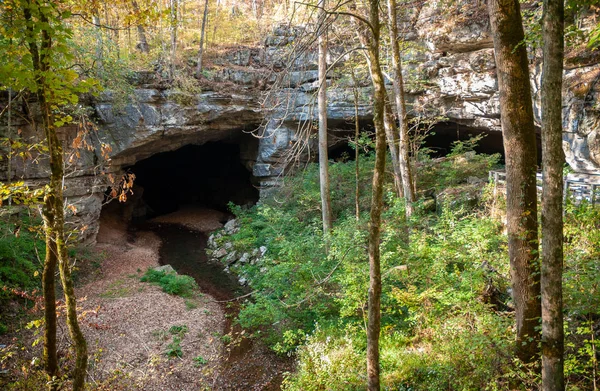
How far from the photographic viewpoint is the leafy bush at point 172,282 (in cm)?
1152

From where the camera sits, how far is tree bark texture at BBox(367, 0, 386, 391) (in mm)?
4004

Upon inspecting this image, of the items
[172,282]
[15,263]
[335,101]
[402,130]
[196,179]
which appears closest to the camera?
[402,130]

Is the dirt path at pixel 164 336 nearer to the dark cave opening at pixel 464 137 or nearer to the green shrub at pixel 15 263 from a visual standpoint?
the green shrub at pixel 15 263

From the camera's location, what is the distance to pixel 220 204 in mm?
25062

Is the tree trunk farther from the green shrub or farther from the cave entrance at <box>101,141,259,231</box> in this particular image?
the cave entrance at <box>101,141,259,231</box>

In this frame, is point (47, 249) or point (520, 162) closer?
point (47, 249)

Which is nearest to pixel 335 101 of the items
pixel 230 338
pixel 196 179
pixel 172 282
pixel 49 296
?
pixel 172 282

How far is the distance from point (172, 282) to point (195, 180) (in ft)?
51.0

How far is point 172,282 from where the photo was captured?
1167 cm

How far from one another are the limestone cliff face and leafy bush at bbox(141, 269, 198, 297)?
2912mm

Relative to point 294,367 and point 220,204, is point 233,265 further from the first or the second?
point 220,204

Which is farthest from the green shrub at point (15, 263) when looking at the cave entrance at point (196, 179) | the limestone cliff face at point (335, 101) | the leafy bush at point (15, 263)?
the cave entrance at point (196, 179)

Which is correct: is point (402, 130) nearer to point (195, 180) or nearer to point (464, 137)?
point (464, 137)

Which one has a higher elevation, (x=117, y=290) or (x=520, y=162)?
(x=520, y=162)
